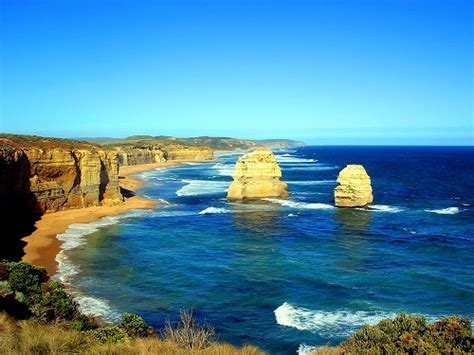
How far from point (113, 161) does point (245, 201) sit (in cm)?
1735

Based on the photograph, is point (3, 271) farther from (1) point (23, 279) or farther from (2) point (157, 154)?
(2) point (157, 154)

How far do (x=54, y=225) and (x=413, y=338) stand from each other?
39.0m

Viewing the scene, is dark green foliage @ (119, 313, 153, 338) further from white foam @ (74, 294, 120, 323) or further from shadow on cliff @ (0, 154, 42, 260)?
shadow on cliff @ (0, 154, 42, 260)

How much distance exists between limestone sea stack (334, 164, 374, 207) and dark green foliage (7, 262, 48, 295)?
124 ft

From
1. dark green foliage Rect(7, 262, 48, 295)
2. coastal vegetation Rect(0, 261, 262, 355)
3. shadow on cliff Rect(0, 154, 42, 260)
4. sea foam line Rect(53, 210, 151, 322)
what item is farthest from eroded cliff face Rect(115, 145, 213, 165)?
coastal vegetation Rect(0, 261, 262, 355)

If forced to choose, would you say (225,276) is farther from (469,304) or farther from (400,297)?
(469,304)

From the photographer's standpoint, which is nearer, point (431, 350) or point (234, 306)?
point (431, 350)

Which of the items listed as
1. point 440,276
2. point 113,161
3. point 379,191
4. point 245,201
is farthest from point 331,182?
point 440,276

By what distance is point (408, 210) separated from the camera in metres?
55.6

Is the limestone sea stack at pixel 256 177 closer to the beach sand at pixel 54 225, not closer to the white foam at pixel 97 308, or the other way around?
the beach sand at pixel 54 225

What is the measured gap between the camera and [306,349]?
19672mm

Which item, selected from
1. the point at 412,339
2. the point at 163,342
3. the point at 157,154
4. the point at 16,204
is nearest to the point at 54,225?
the point at 16,204

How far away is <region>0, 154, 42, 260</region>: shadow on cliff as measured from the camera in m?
40.5

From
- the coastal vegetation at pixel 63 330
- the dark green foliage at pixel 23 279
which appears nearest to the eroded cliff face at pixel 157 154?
the dark green foliage at pixel 23 279
